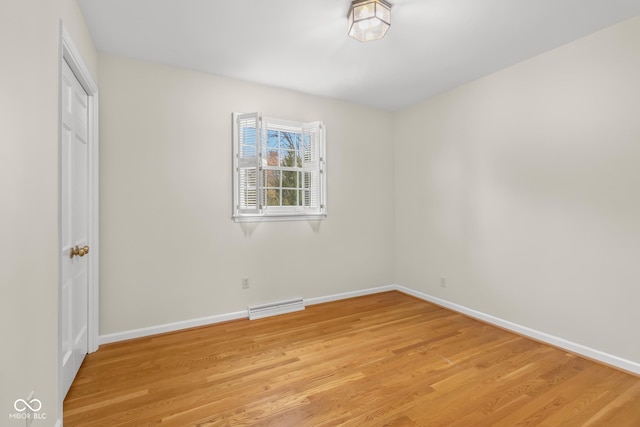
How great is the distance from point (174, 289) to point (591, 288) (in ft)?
12.5

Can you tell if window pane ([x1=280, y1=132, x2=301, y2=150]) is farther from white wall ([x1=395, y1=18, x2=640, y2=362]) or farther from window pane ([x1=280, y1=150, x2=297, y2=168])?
white wall ([x1=395, y1=18, x2=640, y2=362])

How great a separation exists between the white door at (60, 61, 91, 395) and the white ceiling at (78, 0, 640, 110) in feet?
2.32

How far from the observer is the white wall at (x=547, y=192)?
2273 mm

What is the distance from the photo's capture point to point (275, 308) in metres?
3.42

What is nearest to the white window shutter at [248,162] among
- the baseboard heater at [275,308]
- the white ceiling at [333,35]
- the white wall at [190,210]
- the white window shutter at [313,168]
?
the white wall at [190,210]

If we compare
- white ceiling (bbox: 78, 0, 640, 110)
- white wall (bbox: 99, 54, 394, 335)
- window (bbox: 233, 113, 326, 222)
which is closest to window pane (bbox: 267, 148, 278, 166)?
window (bbox: 233, 113, 326, 222)

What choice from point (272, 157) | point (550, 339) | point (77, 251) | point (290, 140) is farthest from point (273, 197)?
point (550, 339)

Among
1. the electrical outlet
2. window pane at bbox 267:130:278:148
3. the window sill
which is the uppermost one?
window pane at bbox 267:130:278:148

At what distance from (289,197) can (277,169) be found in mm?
383

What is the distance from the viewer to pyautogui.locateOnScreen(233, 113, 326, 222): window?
10.6ft

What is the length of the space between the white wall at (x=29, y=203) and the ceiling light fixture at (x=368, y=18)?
1807mm

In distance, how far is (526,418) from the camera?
1.74m

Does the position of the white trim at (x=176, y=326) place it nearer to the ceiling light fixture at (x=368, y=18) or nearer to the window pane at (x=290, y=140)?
the window pane at (x=290, y=140)
